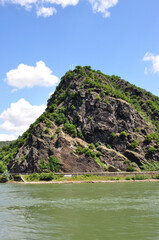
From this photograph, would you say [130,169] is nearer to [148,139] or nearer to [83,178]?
[83,178]

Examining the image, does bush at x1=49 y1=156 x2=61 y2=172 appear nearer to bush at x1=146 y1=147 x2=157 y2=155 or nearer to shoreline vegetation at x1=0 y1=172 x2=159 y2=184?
shoreline vegetation at x1=0 y1=172 x2=159 y2=184

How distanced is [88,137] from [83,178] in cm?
2930

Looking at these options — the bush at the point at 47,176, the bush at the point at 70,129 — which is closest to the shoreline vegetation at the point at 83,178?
the bush at the point at 47,176

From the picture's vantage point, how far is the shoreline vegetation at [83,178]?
9591 cm

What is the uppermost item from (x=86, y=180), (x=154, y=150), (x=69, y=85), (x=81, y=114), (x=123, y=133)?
(x=69, y=85)

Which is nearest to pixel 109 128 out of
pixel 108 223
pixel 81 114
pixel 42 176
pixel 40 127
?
pixel 81 114

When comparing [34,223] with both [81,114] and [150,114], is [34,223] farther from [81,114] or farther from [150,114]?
[150,114]

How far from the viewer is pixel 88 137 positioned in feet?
406

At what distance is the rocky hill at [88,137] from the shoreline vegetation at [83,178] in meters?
6.28

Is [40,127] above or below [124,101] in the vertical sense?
below

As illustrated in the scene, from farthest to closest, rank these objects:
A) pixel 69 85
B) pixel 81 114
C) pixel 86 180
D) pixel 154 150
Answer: pixel 69 85 → pixel 81 114 → pixel 154 150 → pixel 86 180

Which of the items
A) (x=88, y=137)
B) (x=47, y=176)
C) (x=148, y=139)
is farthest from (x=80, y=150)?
(x=148, y=139)

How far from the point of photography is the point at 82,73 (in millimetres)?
152750

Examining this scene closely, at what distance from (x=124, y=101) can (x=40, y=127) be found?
154 ft
